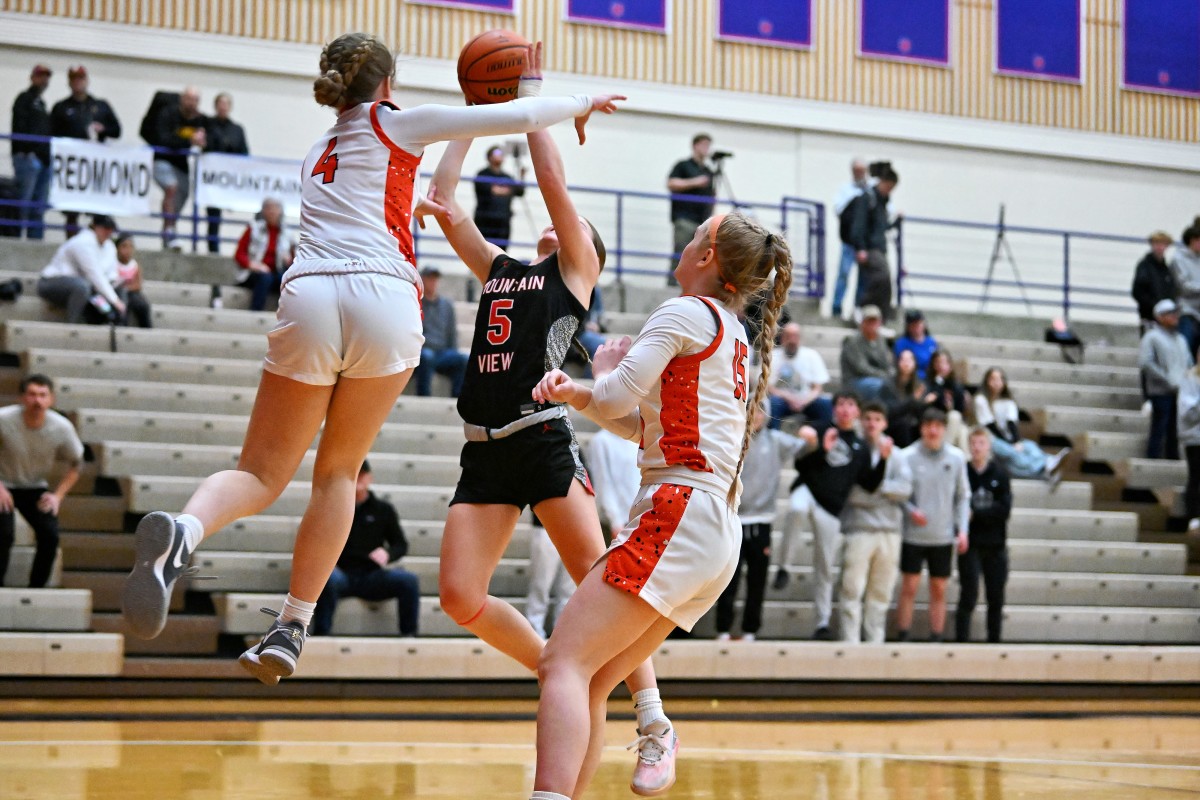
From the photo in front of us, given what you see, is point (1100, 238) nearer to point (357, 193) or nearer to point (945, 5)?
point (945, 5)

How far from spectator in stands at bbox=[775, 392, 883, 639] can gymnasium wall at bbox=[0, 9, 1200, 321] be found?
21.0 feet

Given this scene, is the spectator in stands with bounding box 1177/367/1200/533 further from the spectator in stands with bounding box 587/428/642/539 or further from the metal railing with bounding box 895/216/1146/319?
the spectator in stands with bounding box 587/428/642/539

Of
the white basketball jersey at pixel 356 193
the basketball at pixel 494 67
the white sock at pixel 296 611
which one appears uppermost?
the basketball at pixel 494 67

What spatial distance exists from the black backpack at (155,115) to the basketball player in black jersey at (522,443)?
9.34 m

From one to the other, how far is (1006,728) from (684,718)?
1959 millimetres

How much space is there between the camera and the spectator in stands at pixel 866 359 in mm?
13195

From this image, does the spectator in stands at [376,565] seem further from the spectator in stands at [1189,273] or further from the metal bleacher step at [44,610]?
the spectator in stands at [1189,273]

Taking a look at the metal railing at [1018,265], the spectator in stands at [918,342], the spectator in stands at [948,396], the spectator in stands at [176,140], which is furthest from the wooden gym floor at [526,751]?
the metal railing at [1018,265]

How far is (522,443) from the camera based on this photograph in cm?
516

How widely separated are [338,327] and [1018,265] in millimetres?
15926

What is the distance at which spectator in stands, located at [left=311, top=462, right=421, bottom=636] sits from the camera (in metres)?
10.0

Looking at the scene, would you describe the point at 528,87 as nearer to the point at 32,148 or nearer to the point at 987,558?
the point at 987,558

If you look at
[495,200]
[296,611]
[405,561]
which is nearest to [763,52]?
[495,200]

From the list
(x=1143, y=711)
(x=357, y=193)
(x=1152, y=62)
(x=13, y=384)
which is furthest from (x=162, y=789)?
(x=1152, y=62)
